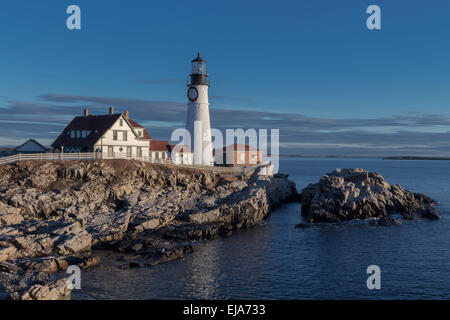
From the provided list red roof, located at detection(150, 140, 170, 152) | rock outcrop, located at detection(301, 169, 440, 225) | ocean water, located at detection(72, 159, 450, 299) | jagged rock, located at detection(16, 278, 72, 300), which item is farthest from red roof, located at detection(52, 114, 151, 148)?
jagged rock, located at detection(16, 278, 72, 300)

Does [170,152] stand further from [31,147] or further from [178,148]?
[31,147]

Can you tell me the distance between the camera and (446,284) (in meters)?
26.0

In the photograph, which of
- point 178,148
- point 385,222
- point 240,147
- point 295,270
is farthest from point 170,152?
point 295,270

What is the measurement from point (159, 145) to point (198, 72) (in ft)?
40.4

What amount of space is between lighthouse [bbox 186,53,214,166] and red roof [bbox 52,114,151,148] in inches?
342

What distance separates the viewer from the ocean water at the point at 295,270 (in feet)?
A: 79.9

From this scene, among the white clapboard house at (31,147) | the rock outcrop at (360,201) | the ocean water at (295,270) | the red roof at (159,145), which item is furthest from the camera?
the red roof at (159,145)

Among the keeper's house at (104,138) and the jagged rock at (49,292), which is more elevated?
the keeper's house at (104,138)

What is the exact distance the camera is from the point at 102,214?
38625 millimetres

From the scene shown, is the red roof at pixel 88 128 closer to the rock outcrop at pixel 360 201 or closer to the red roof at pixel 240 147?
the red roof at pixel 240 147

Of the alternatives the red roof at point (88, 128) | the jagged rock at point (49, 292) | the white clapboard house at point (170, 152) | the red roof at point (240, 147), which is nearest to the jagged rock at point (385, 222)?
the white clapboard house at point (170, 152)

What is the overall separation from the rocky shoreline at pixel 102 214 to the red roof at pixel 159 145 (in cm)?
887

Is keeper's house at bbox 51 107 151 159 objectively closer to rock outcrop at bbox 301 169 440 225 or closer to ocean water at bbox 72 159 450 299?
ocean water at bbox 72 159 450 299

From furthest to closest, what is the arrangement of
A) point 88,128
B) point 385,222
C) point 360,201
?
point 88,128, point 360,201, point 385,222
